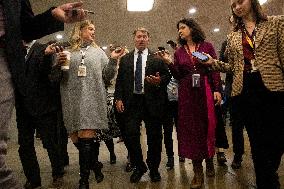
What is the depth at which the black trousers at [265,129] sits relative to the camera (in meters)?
2.38

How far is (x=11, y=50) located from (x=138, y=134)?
2417mm

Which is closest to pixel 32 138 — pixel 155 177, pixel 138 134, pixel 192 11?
pixel 138 134

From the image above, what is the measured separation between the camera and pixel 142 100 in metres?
3.94

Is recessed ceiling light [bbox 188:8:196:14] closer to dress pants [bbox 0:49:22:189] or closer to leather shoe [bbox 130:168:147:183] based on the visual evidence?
leather shoe [bbox 130:168:147:183]

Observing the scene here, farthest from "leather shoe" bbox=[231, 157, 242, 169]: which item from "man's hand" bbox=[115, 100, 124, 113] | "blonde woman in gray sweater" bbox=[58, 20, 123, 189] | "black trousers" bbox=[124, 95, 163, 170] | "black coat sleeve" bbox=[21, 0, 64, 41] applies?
"black coat sleeve" bbox=[21, 0, 64, 41]

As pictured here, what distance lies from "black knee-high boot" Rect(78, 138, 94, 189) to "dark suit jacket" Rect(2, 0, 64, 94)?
1.77 meters

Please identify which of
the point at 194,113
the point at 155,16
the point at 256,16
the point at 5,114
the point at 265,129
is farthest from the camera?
the point at 155,16

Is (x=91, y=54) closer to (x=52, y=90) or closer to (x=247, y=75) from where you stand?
(x=52, y=90)

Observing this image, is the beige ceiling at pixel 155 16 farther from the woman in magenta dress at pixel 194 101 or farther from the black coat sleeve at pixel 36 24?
the black coat sleeve at pixel 36 24

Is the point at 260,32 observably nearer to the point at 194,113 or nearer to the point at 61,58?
the point at 194,113

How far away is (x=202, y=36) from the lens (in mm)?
3715

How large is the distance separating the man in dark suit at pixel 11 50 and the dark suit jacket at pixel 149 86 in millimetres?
2170

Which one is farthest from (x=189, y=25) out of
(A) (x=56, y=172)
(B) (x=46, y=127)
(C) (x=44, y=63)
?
(A) (x=56, y=172)

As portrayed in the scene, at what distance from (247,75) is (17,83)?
5.36 feet
